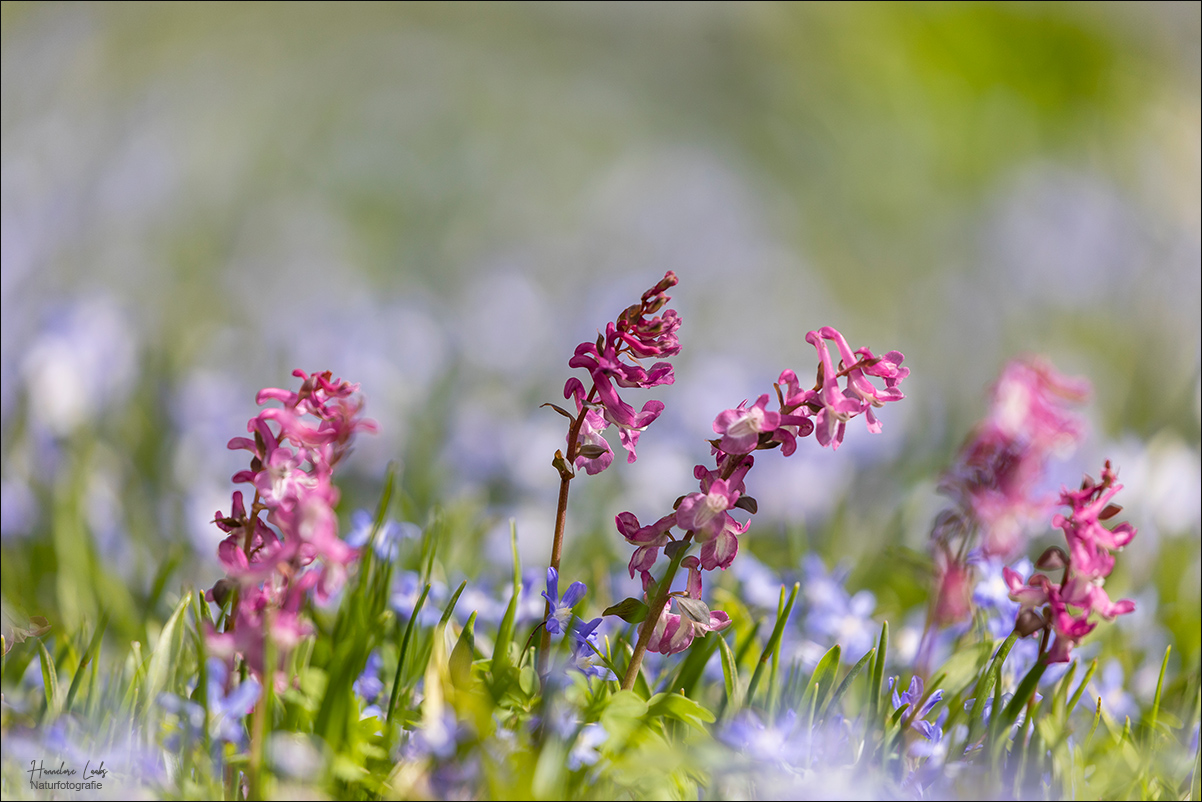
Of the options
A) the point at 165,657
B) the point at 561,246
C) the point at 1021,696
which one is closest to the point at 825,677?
the point at 1021,696

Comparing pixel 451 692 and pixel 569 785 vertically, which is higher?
pixel 451 692

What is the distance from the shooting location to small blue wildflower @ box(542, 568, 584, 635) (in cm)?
139

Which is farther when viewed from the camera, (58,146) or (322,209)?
(322,209)

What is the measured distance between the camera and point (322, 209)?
20.6 ft

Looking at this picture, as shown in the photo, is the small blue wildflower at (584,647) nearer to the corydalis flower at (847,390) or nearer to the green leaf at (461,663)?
the green leaf at (461,663)

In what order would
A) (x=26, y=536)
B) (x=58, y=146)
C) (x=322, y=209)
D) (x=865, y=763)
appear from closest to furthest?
(x=865, y=763), (x=26, y=536), (x=58, y=146), (x=322, y=209)

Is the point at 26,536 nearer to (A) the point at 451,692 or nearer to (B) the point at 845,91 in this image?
(A) the point at 451,692

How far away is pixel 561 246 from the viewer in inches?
245

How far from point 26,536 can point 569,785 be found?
6.65 ft

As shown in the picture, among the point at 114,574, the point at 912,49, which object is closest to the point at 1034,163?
the point at 912,49

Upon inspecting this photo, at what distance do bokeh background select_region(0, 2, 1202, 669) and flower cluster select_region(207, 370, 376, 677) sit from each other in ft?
2.11

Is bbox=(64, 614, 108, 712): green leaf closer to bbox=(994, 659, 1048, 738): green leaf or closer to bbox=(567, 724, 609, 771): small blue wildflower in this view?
bbox=(567, 724, 609, 771): small blue wildflower

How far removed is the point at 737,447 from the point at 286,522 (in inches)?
22.4

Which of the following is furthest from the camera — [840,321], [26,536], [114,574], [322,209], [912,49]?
[912,49]
